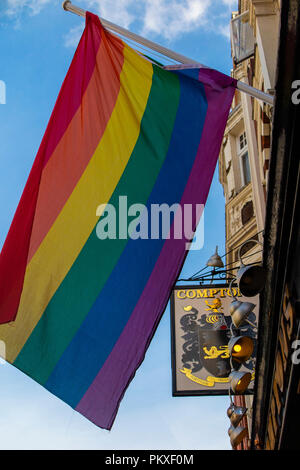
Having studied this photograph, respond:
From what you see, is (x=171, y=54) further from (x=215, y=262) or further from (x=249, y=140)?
(x=249, y=140)

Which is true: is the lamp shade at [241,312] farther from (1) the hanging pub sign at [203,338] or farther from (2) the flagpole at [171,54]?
(2) the flagpole at [171,54]

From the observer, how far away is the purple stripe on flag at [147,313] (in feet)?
16.0

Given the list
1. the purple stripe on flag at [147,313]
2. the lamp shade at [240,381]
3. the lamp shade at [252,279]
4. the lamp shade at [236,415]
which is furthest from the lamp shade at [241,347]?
the purple stripe on flag at [147,313]

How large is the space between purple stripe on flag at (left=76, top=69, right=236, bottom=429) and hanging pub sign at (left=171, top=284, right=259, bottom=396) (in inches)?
147

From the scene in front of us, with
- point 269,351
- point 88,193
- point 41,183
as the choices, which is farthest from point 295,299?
point 41,183

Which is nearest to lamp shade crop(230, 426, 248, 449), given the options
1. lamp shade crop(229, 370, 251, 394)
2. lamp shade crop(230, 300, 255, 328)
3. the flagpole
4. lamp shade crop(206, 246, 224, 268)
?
lamp shade crop(229, 370, 251, 394)

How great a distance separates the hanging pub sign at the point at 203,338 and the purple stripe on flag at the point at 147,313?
373 centimetres

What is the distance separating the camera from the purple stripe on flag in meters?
4.87

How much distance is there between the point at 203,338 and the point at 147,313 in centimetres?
457

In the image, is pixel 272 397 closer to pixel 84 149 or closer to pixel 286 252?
pixel 286 252

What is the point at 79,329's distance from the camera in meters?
5.00

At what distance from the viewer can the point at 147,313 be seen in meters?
5.01

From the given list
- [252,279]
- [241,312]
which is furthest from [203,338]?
[252,279]
